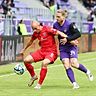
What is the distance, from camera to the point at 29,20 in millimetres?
28547

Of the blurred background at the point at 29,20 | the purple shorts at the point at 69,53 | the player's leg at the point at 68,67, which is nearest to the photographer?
the player's leg at the point at 68,67

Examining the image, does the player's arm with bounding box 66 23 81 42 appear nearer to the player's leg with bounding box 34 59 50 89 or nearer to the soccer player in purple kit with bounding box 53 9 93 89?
the soccer player in purple kit with bounding box 53 9 93 89

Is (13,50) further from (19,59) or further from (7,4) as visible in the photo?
(7,4)

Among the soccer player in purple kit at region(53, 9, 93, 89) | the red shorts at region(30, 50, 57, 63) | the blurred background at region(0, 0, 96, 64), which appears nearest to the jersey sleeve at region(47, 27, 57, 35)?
the soccer player in purple kit at region(53, 9, 93, 89)

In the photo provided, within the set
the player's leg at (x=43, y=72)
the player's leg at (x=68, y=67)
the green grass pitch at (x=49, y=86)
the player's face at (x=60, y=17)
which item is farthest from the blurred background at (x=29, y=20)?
the player's leg at (x=43, y=72)

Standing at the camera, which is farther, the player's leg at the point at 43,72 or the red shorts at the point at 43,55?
the red shorts at the point at 43,55

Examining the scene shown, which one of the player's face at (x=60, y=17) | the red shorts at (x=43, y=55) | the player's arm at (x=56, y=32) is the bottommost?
the red shorts at (x=43, y=55)

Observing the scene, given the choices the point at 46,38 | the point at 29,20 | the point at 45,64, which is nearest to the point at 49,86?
the point at 45,64

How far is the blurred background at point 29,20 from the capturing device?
21844mm

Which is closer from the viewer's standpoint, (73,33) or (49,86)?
(73,33)

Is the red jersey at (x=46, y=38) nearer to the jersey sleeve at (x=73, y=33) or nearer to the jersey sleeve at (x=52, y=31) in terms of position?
the jersey sleeve at (x=52, y=31)

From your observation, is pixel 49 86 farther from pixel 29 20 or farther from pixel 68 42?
pixel 29 20

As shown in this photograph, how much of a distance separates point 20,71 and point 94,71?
5358 mm

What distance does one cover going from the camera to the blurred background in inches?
860
